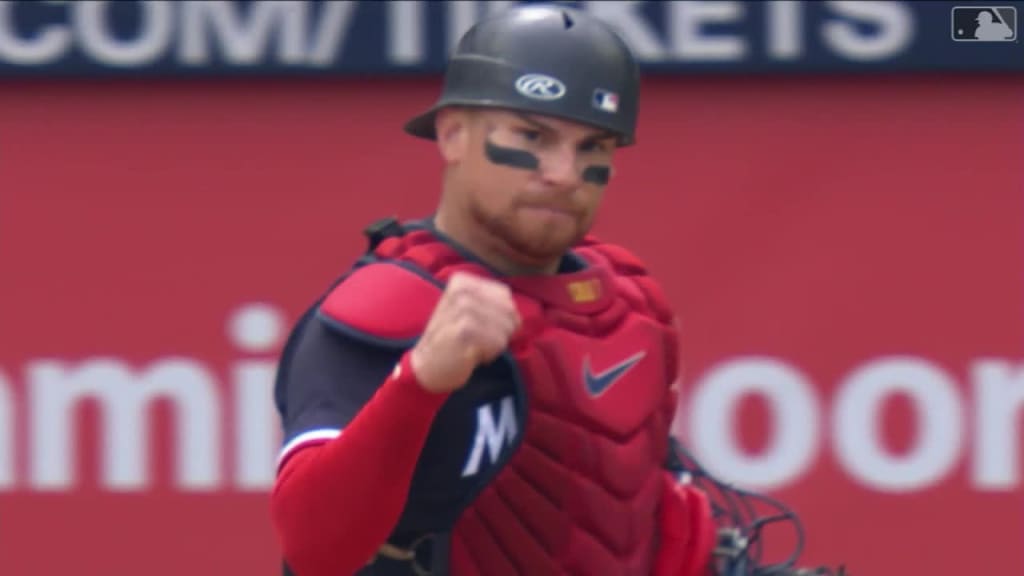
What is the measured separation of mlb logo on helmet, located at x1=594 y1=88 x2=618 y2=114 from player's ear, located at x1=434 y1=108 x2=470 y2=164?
166mm

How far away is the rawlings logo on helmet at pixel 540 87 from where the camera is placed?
2.59 meters

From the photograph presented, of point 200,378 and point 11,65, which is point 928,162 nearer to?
point 200,378

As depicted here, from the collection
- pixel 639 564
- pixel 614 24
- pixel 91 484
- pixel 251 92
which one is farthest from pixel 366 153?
pixel 639 564

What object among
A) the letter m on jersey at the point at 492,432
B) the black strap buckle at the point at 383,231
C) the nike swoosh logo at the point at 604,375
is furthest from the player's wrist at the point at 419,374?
the black strap buckle at the point at 383,231

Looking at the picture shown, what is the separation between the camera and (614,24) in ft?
13.2

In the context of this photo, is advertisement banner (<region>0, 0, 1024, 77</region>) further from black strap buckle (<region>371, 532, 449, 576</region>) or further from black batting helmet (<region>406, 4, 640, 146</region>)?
black strap buckle (<region>371, 532, 449, 576</region>)

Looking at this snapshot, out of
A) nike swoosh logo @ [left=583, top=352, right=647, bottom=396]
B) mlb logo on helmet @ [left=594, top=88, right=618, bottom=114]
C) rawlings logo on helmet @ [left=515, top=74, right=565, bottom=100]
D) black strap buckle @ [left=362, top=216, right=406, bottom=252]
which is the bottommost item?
nike swoosh logo @ [left=583, top=352, right=647, bottom=396]

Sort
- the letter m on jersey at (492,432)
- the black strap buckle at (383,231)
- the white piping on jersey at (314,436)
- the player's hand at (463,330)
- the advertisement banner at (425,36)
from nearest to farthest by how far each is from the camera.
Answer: the player's hand at (463,330), the white piping on jersey at (314,436), the letter m on jersey at (492,432), the black strap buckle at (383,231), the advertisement banner at (425,36)

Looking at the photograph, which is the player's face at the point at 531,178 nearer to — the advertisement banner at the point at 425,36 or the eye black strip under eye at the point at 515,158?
the eye black strip under eye at the point at 515,158

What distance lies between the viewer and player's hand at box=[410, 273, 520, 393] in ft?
7.44

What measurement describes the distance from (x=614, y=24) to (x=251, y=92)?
0.71 m

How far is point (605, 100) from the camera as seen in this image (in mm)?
2623

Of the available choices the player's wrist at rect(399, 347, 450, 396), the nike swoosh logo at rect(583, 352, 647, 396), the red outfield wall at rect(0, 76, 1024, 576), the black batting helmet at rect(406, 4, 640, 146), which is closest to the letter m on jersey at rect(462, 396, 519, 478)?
the nike swoosh logo at rect(583, 352, 647, 396)

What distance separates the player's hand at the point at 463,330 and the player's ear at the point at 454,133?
393 millimetres
